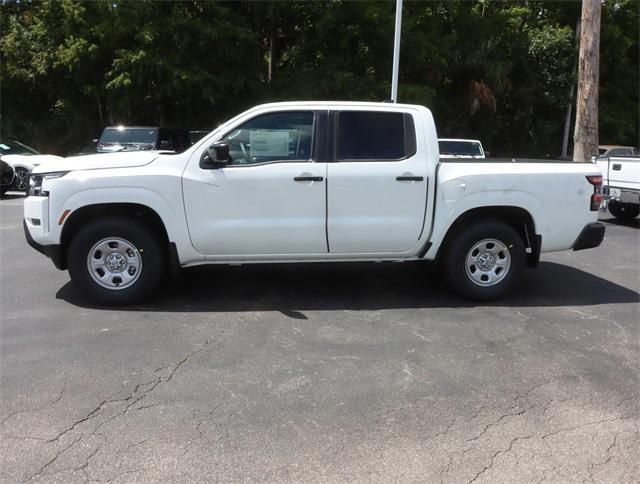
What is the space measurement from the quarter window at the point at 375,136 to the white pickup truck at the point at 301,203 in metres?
0.01

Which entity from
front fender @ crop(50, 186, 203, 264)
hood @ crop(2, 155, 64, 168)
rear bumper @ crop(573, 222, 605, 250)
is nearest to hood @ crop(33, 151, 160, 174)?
front fender @ crop(50, 186, 203, 264)

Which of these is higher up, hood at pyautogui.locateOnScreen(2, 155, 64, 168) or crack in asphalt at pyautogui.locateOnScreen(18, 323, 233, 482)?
hood at pyautogui.locateOnScreen(2, 155, 64, 168)

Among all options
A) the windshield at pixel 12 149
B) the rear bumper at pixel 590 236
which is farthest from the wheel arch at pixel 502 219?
the windshield at pixel 12 149

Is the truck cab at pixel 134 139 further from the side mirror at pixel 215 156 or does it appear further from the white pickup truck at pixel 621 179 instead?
the white pickup truck at pixel 621 179

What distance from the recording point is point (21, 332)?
4789 millimetres

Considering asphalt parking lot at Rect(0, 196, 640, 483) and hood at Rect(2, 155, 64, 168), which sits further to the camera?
hood at Rect(2, 155, 64, 168)

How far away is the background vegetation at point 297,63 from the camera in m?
18.3

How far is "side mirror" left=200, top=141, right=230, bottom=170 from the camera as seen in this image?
5177 millimetres

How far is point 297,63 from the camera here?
20750 mm

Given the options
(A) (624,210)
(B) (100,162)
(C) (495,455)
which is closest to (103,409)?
(C) (495,455)

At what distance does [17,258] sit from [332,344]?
16.3 ft

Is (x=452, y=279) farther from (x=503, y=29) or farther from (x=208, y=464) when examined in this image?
(x=503, y=29)

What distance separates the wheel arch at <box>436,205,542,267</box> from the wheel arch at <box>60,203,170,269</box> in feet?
8.87

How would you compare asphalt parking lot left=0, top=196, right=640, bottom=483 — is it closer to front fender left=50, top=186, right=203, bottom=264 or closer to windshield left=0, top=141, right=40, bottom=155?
front fender left=50, top=186, right=203, bottom=264
